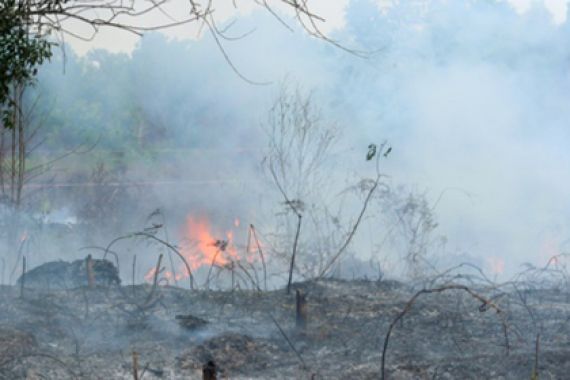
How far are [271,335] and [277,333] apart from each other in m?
0.05

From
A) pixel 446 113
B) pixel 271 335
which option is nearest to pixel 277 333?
pixel 271 335

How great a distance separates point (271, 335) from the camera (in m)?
6.04

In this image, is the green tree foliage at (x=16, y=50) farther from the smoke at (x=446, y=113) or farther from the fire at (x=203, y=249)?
the smoke at (x=446, y=113)

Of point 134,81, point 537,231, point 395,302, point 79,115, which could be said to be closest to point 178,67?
point 134,81

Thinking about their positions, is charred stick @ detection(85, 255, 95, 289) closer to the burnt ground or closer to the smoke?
the burnt ground

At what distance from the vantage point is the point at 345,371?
5285 mm

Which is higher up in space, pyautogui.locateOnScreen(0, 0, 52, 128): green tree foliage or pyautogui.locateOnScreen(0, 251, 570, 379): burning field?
pyautogui.locateOnScreen(0, 0, 52, 128): green tree foliage

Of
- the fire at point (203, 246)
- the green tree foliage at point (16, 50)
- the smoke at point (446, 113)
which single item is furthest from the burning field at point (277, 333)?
the smoke at point (446, 113)

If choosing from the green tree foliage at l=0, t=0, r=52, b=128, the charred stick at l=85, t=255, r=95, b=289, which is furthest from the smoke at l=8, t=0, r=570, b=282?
the green tree foliage at l=0, t=0, r=52, b=128

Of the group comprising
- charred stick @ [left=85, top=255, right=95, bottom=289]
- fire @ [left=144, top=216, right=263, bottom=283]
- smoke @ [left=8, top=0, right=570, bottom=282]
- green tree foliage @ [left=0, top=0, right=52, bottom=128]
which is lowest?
charred stick @ [left=85, top=255, right=95, bottom=289]

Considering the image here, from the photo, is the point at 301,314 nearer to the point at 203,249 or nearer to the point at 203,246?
the point at 203,249

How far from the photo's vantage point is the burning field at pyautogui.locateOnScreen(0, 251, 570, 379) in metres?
5.21

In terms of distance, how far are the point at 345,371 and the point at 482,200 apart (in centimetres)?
1091

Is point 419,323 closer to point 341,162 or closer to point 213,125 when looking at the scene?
point 341,162
